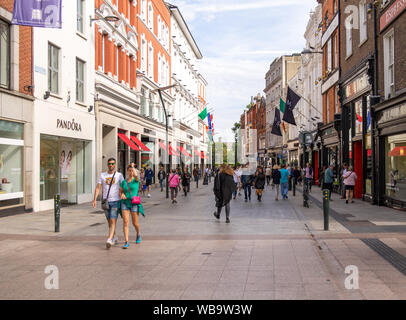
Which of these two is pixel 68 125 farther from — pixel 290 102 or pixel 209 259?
pixel 290 102

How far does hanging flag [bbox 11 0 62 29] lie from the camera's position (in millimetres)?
12438

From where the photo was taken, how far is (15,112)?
15250mm

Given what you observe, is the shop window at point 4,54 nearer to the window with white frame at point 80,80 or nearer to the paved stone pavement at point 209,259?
the paved stone pavement at point 209,259

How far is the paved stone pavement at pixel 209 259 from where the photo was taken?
5.85m

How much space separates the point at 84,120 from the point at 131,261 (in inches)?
557

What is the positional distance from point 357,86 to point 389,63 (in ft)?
13.9

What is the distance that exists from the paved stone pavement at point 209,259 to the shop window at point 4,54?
15.3ft

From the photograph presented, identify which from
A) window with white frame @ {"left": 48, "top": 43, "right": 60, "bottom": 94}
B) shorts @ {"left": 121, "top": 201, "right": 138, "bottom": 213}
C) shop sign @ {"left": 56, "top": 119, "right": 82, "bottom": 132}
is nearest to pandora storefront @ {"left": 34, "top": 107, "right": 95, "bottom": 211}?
shop sign @ {"left": 56, "top": 119, "right": 82, "bottom": 132}

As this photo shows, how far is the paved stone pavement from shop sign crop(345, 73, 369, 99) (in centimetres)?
817

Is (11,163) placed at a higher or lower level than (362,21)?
lower

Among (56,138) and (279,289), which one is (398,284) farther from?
(56,138)

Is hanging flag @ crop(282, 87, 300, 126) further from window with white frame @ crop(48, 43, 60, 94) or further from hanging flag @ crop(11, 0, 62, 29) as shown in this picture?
hanging flag @ crop(11, 0, 62, 29)

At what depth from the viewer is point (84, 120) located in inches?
825

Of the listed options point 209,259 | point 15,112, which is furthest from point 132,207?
point 15,112
